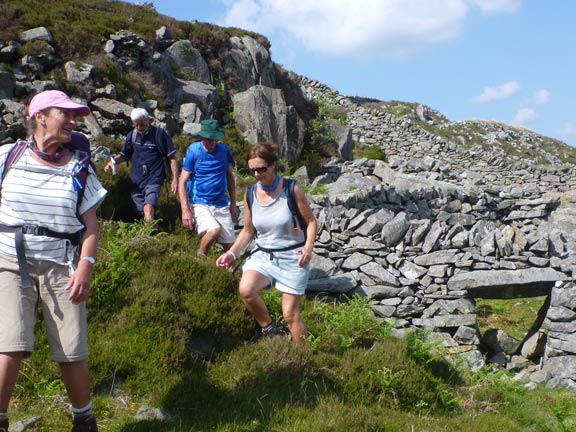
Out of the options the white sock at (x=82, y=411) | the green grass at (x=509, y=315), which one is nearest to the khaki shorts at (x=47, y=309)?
the white sock at (x=82, y=411)

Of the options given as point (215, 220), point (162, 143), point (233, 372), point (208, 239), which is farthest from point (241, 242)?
point (162, 143)

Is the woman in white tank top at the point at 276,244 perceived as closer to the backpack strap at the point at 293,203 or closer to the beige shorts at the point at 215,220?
the backpack strap at the point at 293,203

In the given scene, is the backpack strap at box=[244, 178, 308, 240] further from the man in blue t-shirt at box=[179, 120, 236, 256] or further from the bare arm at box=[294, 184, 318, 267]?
the man in blue t-shirt at box=[179, 120, 236, 256]

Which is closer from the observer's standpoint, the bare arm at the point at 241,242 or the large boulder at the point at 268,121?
the bare arm at the point at 241,242

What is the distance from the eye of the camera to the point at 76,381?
11.8 feet

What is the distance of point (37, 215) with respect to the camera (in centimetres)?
346

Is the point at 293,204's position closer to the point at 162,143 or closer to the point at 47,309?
the point at 47,309

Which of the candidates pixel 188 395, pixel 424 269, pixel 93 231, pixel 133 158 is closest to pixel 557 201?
pixel 424 269

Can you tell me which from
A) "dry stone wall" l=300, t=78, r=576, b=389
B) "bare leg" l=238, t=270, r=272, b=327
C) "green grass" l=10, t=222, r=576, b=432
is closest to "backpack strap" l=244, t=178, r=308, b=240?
"bare leg" l=238, t=270, r=272, b=327

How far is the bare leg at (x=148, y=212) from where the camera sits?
7777 millimetres

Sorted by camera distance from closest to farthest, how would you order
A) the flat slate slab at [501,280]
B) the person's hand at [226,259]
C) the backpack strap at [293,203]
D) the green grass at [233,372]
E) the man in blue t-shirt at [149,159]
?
the green grass at [233,372], the person's hand at [226,259], the backpack strap at [293,203], the man in blue t-shirt at [149,159], the flat slate slab at [501,280]

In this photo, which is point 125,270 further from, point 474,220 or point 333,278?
point 474,220

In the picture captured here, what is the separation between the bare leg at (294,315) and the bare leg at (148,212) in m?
3.18

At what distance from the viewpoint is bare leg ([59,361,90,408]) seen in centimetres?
355
